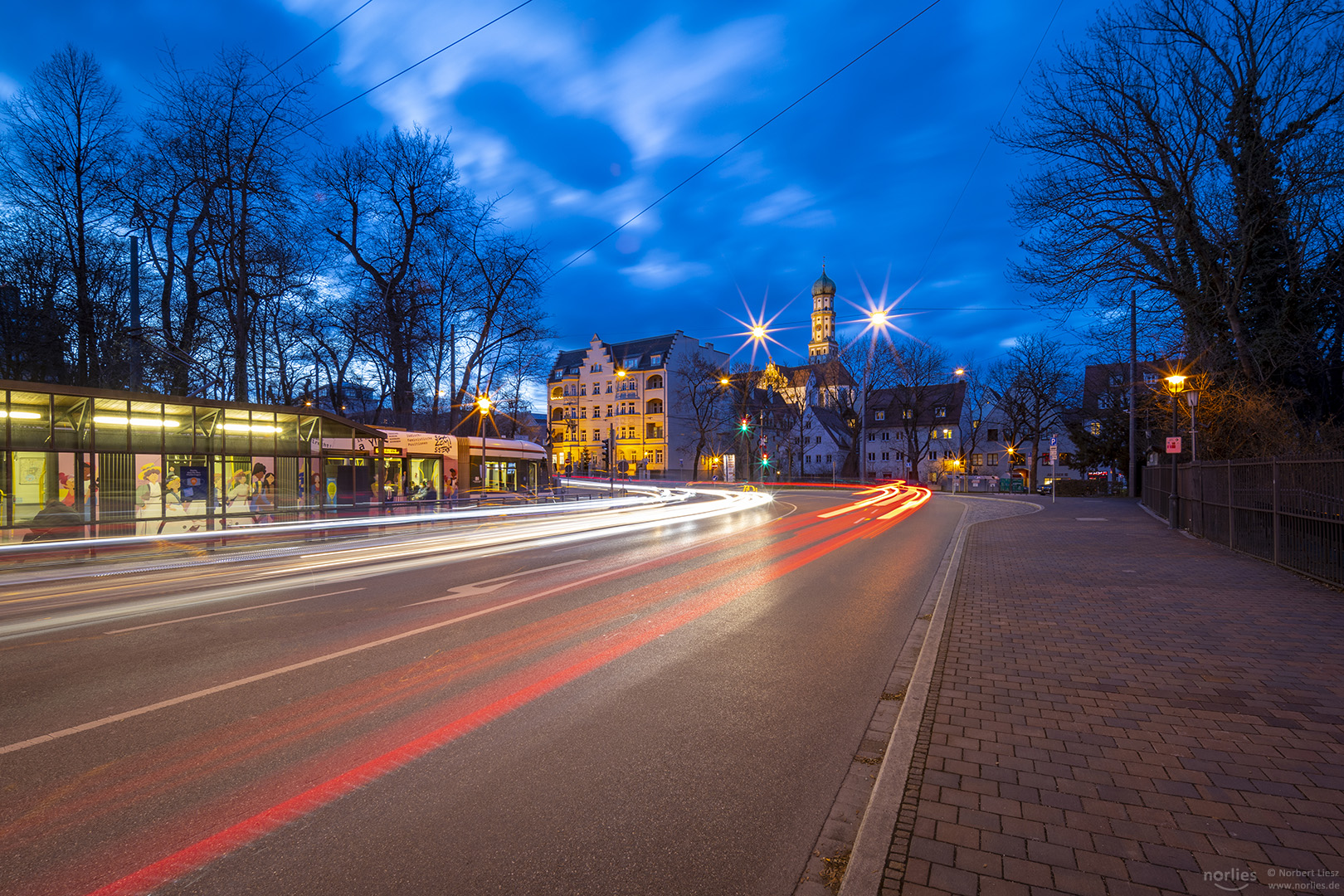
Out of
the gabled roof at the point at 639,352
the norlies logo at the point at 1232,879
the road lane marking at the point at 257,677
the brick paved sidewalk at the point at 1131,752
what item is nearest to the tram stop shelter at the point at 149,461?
the road lane marking at the point at 257,677

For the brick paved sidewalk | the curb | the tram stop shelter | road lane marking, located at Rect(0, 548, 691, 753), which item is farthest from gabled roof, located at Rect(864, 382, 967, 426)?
the curb

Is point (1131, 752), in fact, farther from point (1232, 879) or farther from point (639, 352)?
point (639, 352)

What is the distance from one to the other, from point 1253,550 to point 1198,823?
492 inches

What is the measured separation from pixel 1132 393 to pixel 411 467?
38748mm

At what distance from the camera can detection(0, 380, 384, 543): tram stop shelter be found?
16.7m

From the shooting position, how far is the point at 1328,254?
14.2m

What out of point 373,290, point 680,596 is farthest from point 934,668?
point 373,290

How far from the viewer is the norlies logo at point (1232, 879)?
2748mm

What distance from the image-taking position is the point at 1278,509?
430 inches

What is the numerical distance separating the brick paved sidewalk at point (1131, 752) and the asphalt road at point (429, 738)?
0.65 m

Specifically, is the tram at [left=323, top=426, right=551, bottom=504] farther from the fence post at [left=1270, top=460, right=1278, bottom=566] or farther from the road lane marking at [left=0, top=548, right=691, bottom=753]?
the fence post at [left=1270, top=460, right=1278, bottom=566]

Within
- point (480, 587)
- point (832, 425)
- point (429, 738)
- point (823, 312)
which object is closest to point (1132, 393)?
point (480, 587)

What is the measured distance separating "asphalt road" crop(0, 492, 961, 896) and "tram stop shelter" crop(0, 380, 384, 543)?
419 inches

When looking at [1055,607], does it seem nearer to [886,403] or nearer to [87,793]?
[87,793]
